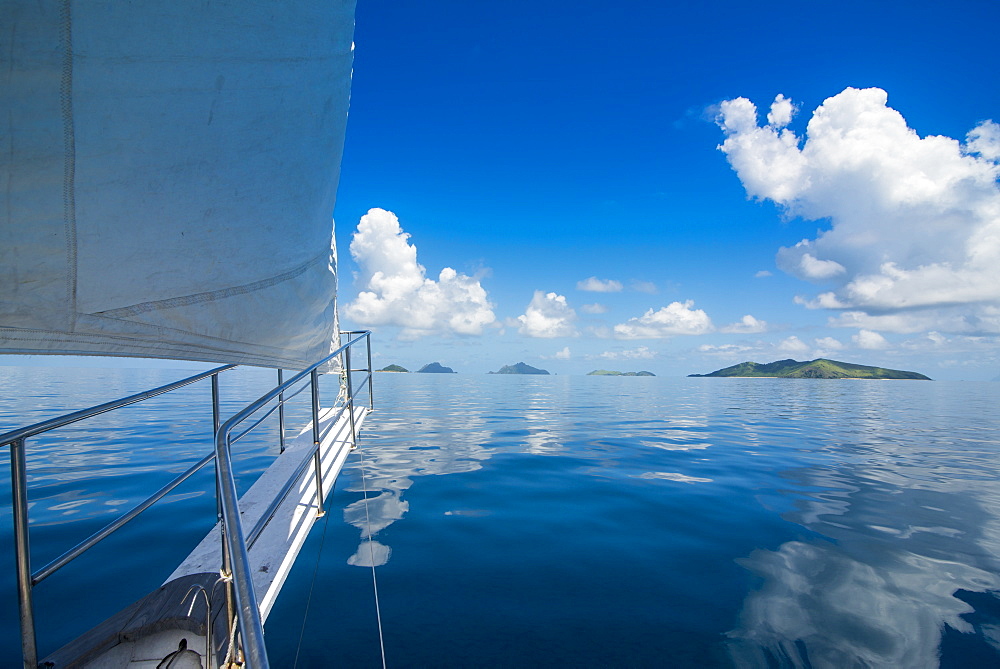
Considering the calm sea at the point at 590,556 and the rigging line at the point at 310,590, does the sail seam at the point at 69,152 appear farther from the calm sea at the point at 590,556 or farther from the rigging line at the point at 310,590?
the calm sea at the point at 590,556

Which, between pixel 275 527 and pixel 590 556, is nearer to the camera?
pixel 275 527

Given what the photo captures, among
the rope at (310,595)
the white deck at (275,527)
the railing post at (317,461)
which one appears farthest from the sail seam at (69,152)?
the rope at (310,595)

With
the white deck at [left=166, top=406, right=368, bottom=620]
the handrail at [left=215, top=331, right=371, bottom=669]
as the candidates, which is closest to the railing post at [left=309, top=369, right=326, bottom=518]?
the white deck at [left=166, top=406, right=368, bottom=620]

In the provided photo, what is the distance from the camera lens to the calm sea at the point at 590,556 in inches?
116

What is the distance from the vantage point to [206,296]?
2.28 m

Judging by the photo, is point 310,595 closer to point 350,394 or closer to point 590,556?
point 590,556

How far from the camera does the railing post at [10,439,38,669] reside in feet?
5.32

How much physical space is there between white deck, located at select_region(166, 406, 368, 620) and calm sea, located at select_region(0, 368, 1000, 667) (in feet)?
1.43

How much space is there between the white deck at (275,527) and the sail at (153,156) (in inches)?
55.8

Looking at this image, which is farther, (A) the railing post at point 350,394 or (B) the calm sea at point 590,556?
(A) the railing post at point 350,394

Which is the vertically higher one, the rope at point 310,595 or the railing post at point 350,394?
the railing post at point 350,394

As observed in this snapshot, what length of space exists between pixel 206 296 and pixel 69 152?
3.32 ft

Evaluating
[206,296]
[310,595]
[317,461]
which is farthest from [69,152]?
[310,595]

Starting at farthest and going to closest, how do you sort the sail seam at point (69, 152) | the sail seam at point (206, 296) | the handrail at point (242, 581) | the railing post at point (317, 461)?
the railing post at point (317, 461)
the sail seam at point (206, 296)
the sail seam at point (69, 152)
the handrail at point (242, 581)
